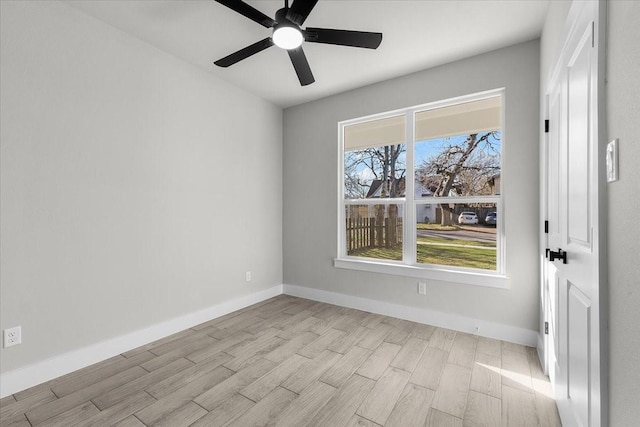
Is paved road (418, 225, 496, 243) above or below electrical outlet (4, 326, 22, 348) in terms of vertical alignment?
above

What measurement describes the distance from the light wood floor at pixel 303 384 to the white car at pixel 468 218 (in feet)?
3.67

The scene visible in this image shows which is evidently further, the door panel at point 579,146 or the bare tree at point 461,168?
the bare tree at point 461,168

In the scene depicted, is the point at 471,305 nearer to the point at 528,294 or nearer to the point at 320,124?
the point at 528,294

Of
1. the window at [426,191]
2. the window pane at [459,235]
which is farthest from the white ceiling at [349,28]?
the window pane at [459,235]

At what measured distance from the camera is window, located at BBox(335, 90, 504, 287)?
2904mm

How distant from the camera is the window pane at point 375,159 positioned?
135 inches

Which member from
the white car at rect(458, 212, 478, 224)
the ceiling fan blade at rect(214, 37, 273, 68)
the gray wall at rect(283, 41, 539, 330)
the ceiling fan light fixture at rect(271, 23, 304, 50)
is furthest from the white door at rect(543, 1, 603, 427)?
the ceiling fan blade at rect(214, 37, 273, 68)

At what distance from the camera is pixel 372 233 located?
12.0 ft

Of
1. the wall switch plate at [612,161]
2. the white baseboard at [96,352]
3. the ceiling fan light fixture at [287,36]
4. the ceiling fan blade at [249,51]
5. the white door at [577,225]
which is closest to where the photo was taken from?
the wall switch plate at [612,161]

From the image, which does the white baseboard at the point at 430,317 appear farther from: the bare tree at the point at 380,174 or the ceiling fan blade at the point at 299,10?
the ceiling fan blade at the point at 299,10

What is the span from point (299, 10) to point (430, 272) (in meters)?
2.62

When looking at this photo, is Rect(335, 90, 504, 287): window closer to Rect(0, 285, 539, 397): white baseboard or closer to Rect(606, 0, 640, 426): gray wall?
Rect(0, 285, 539, 397): white baseboard

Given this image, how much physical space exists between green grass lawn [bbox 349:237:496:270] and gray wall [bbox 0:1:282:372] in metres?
2.14

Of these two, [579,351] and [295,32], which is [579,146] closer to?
[579,351]
